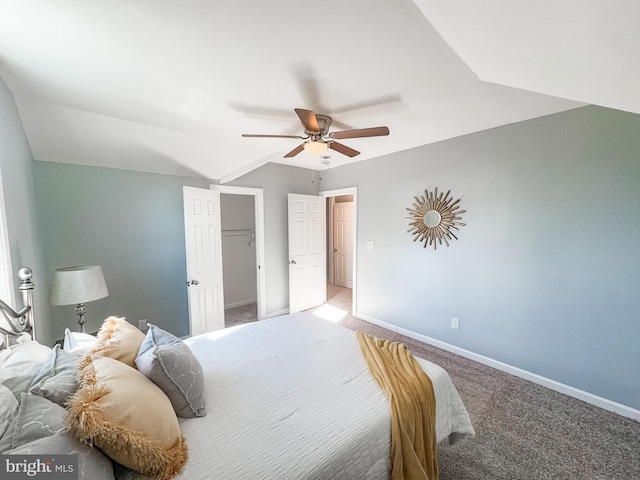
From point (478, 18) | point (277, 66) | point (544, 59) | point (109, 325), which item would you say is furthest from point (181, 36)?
point (544, 59)

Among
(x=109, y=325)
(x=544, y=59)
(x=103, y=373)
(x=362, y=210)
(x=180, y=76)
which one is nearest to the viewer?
(x=103, y=373)

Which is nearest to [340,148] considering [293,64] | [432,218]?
[293,64]

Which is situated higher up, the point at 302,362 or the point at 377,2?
the point at 377,2

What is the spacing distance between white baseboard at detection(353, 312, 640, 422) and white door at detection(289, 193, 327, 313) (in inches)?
62.8

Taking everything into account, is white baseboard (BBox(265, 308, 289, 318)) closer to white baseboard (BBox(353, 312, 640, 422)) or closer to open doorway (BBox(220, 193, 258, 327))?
open doorway (BBox(220, 193, 258, 327))

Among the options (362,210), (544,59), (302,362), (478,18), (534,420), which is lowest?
(534,420)

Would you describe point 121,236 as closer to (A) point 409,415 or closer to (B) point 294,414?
(B) point 294,414

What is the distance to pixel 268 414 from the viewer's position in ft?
4.14

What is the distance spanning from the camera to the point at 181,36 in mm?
1323

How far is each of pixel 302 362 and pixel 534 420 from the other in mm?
1889

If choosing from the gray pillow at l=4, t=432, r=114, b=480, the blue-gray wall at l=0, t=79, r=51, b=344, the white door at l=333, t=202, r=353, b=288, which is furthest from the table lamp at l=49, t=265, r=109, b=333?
the white door at l=333, t=202, r=353, b=288

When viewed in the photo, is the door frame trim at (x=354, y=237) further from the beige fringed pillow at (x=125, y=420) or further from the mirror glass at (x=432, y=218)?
the beige fringed pillow at (x=125, y=420)

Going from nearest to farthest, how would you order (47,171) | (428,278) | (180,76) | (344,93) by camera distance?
(180,76)
(344,93)
(47,171)
(428,278)

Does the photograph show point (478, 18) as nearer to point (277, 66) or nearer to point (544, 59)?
point (544, 59)
